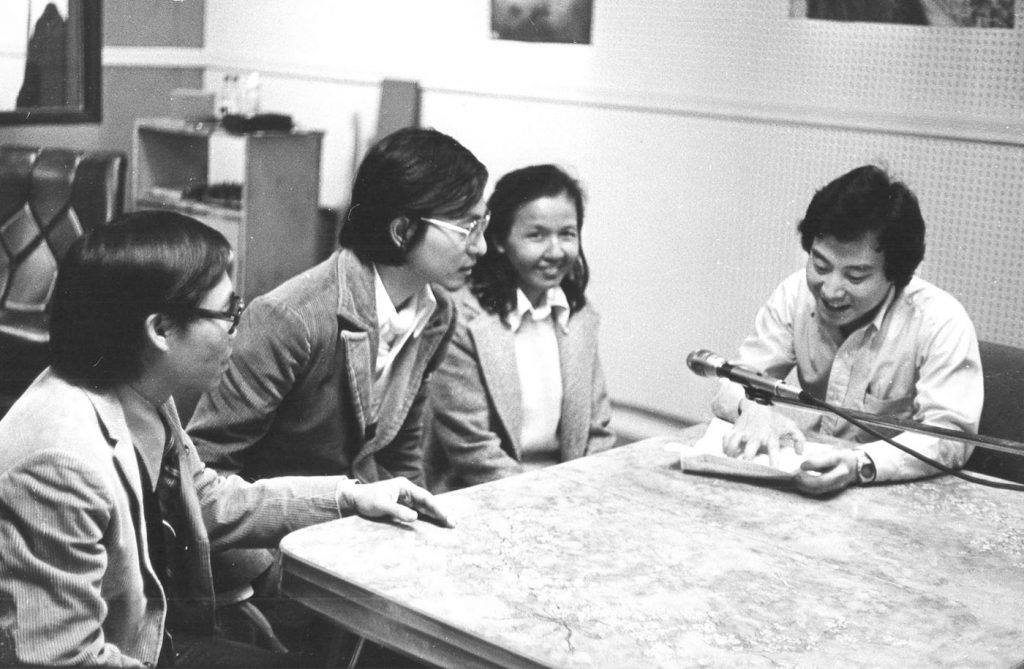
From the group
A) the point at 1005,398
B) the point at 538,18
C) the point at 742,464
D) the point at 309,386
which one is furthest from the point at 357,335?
the point at 1005,398

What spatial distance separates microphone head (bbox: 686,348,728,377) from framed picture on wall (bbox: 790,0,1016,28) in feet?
5.69

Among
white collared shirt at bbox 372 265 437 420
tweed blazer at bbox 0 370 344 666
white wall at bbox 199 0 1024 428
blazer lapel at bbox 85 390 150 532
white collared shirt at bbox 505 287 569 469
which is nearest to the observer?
tweed blazer at bbox 0 370 344 666

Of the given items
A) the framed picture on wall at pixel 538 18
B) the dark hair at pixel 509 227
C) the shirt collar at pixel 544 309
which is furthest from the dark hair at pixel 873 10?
the shirt collar at pixel 544 309

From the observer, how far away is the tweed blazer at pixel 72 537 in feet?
4.23

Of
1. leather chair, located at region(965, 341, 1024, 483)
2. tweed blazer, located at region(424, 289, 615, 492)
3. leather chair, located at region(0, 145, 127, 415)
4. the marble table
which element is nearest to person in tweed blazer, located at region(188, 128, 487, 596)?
tweed blazer, located at region(424, 289, 615, 492)

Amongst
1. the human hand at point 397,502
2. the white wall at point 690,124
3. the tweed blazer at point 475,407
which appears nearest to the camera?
the human hand at point 397,502

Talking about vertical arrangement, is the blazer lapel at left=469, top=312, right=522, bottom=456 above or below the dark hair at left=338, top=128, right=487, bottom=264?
below

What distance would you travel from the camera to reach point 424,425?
96.5 inches

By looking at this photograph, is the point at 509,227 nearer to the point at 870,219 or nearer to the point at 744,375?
the point at 870,219

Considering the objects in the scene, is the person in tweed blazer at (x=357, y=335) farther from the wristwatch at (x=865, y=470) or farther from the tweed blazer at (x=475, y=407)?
the wristwatch at (x=865, y=470)

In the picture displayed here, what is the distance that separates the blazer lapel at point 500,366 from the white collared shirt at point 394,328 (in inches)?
9.7

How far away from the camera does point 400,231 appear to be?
2113 mm

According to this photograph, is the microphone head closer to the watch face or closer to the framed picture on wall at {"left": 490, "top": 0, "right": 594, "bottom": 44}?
the watch face

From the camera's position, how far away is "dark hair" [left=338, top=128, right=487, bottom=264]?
211 centimetres
